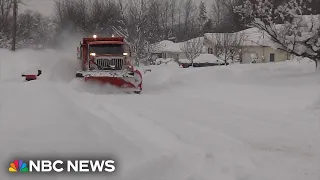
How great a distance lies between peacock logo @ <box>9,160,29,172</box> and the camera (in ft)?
12.6

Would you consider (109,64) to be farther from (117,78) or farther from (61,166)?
(61,166)

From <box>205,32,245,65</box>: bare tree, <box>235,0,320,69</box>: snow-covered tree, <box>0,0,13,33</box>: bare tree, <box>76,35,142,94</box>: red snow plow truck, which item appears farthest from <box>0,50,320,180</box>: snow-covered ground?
<box>0,0,13,33</box>: bare tree

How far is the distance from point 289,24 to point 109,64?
6.89 meters

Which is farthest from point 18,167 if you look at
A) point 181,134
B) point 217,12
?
point 217,12

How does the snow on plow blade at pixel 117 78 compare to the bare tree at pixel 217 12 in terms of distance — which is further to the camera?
the bare tree at pixel 217 12

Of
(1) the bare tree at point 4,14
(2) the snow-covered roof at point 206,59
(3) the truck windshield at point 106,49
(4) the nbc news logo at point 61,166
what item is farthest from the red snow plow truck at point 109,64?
(1) the bare tree at point 4,14

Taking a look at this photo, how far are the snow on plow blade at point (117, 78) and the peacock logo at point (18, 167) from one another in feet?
31.0

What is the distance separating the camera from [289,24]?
1409cm

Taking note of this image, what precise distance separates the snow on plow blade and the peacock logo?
9.45 metres

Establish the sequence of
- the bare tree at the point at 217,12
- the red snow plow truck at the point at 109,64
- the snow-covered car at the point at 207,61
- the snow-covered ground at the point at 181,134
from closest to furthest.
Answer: the snow-covered ground at the point at 181,134, the red snow plow truck at the point at 109,64, the snow-covered car at the point at 207,61, the bare tree at the point at 217,12

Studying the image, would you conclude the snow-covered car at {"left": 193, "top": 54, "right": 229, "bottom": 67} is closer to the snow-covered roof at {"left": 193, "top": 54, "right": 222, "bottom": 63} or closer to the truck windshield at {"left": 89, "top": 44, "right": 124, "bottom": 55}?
the snow-covered roof at {"left": 193, "top": 54, "right": 222, "bottom": 63}

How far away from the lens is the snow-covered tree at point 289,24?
1372 cm

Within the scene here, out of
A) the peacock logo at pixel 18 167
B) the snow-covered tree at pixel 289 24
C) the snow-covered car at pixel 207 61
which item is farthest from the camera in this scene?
the snow-covered car at pixel 207 61

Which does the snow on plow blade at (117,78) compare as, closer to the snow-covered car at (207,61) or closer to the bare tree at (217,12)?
the snow-covered car at (207,61)
